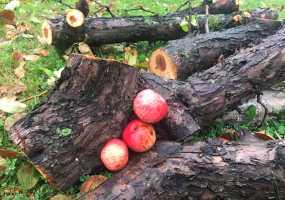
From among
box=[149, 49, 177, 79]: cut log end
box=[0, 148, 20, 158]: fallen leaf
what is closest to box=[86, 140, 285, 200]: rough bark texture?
box=[0, 148, 20, 158]: fallen leaf

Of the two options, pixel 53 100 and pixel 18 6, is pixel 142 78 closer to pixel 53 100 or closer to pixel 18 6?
pixel 53 100

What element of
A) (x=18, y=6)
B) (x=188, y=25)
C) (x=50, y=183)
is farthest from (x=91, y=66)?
(x=18, y=6)

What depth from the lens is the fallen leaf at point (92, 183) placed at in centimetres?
326

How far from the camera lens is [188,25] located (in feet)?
18.1

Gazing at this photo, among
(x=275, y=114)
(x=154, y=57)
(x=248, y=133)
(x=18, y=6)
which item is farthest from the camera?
(x=18, y=6)

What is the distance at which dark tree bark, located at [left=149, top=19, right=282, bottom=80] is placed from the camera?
4668 mm

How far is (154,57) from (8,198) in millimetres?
2252

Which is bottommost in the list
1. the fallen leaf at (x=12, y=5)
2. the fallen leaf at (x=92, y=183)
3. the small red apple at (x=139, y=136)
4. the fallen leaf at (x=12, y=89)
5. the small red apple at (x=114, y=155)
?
the fallen leaf at (x=92, y=183)

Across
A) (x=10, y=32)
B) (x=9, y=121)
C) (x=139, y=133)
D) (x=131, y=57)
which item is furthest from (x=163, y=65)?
(x=10, y=32)

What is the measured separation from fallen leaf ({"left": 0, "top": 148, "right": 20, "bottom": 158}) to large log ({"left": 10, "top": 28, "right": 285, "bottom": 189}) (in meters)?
0.37

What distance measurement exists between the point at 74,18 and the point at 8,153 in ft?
7.27

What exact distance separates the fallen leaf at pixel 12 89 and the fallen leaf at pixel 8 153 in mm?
1088

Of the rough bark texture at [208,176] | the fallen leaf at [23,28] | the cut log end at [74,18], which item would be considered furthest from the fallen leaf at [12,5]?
the rough bark texture at [208,176]

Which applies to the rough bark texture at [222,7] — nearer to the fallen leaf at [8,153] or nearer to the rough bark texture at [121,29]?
the rough bark texture at [121,29]
